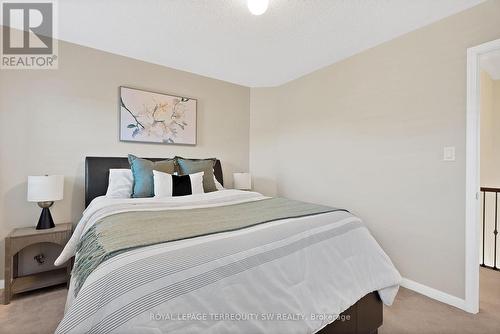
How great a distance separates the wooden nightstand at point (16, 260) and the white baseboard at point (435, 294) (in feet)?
10.3

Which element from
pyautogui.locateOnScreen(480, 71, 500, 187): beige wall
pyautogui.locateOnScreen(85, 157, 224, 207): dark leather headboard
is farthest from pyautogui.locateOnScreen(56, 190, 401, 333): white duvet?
pyautogui.locateOnScreen(480, 71, 500, 187): beige wall

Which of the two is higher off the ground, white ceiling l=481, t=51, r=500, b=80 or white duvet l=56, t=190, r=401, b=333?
white ceiling l=481, t=51, r=500, b=80

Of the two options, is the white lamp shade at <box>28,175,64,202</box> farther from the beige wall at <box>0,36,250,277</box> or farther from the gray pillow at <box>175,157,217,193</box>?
the gray pillow at <box>175,157,217,193</box>

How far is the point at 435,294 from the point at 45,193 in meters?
3.51

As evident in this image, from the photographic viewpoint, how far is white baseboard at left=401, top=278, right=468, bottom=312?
1.87m

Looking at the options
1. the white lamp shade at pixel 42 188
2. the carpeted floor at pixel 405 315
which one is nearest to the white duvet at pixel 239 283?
the carpeted floor at pixel 405 315

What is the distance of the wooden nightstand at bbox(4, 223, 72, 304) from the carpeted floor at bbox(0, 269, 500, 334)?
10 cm

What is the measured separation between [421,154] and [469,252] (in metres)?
0.85

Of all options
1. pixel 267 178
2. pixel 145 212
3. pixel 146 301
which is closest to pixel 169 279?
pixel 146 301

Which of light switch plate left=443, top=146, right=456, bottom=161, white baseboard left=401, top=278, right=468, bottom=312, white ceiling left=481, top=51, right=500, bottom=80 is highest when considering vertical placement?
white ceiling left=481, top=51, right=500, bottom=80

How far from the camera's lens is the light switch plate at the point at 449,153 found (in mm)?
1931

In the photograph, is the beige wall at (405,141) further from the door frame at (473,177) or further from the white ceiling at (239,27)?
the white ceiling at (239,27)

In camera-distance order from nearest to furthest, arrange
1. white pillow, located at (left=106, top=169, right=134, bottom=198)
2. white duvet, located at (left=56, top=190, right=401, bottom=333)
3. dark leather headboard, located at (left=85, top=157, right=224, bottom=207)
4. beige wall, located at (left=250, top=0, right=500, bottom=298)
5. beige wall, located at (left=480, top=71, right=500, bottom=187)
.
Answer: white duvet, located at (left=56, top=190, right=401, bottom=333) → beige wall, located at (left=250, top=0, right=500, bottom=298) → white pillow, located at (left=106, top=169, right=134, bottom=198) → dark leather headboard, located at (left=85, top=157, right=224, bottom=207) → beige wall, located at (left=480, top=71, right=500, bottom=187)

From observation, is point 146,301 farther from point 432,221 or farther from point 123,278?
point 432,221
